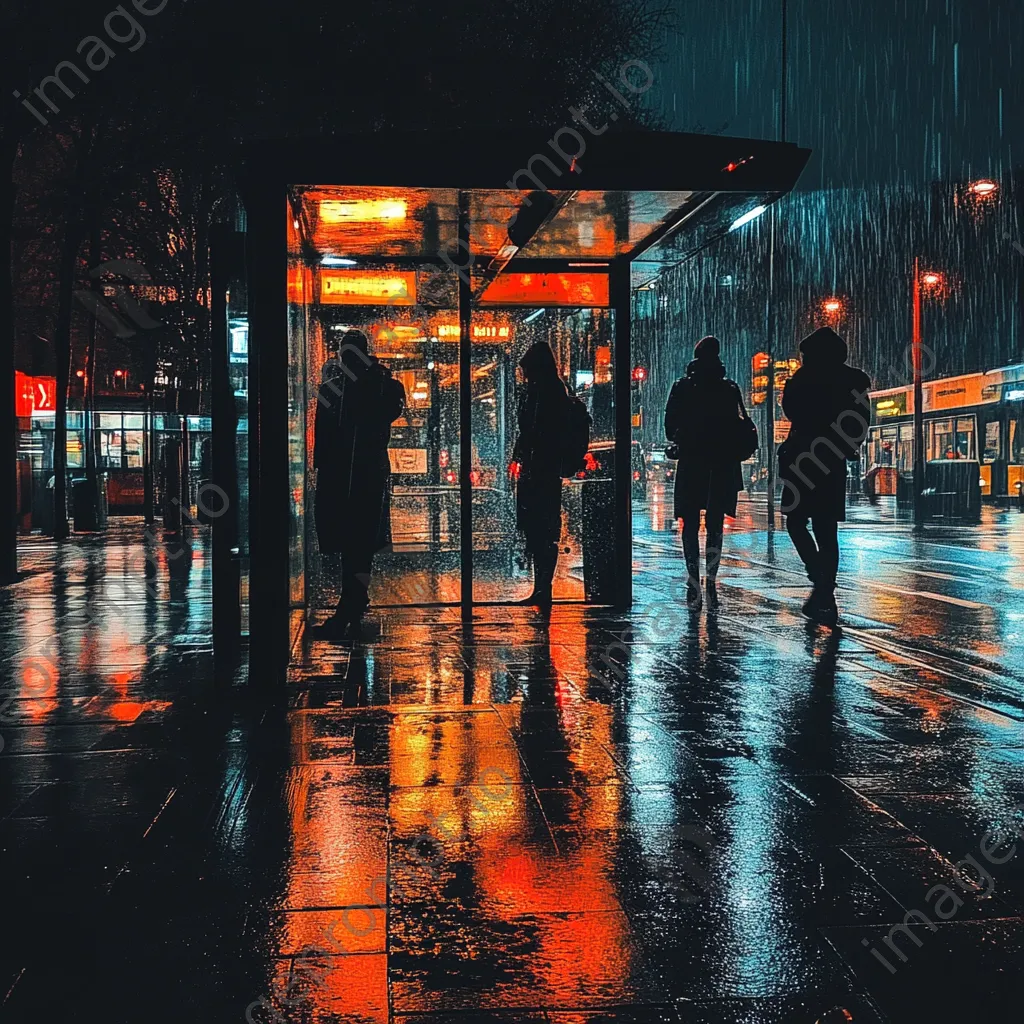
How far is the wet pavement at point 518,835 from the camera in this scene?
122 inches

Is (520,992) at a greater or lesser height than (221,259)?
lesser

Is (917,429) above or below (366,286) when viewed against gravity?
below

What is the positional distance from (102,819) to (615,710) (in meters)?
2.76

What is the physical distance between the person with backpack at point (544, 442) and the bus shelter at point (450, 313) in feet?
1.23

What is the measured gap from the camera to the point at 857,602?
11.8 m

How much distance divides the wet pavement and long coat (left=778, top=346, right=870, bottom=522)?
5.25 ft

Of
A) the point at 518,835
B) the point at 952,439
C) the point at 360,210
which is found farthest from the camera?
the point at 952,439

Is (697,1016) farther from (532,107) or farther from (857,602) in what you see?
(532,107)

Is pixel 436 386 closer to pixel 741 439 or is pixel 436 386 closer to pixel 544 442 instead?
pixel 544 442

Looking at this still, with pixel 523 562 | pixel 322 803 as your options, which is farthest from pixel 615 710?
pixel 523 562

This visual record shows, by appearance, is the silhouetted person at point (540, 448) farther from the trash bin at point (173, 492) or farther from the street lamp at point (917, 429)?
A: the trash bin at point (173, 492)

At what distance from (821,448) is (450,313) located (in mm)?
3182

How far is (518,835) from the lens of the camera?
4332mm

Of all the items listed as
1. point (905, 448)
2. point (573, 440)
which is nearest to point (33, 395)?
point (573, 440)
